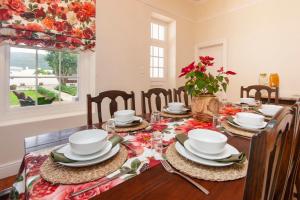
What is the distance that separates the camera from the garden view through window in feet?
6.54

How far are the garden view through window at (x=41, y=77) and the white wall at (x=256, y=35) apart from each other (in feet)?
9.62

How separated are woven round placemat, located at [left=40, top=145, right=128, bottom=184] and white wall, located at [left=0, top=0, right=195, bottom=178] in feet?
5.41

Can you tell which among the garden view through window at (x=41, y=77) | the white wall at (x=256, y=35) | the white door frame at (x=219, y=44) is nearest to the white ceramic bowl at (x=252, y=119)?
the garden view through window at (x=41, y=77)

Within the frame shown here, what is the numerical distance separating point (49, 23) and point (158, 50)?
216 centimetres

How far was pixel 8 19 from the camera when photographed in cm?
173

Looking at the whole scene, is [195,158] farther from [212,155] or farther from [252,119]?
[252,119]

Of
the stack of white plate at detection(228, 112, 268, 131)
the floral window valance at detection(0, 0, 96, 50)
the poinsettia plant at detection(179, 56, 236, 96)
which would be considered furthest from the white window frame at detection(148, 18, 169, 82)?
the stack of white plate at detection(228, 112, 268, 131)

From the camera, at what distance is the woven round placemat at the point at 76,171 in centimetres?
54

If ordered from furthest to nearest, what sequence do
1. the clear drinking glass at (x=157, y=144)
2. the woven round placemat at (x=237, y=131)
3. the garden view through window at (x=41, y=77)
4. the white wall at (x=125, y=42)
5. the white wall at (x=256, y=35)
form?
the white wall at (x=256, y=35), the white wall at (x=125, y=42), the garden view through window at (x=41, y=77), the woven round placemat at (x=237, y=131), the clear drinking glass at (x=157, y=144)

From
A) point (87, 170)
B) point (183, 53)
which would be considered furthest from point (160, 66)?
point (87, 170)

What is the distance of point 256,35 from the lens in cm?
312

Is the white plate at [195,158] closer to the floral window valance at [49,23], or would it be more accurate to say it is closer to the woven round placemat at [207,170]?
the woven round placemat at [207,170]

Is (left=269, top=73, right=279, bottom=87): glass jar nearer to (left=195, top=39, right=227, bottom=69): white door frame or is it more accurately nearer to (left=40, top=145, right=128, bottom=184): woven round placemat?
(left=195, top=39, right=227, bottom=69): white door frame

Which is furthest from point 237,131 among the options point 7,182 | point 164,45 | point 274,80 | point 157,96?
point 164,45
